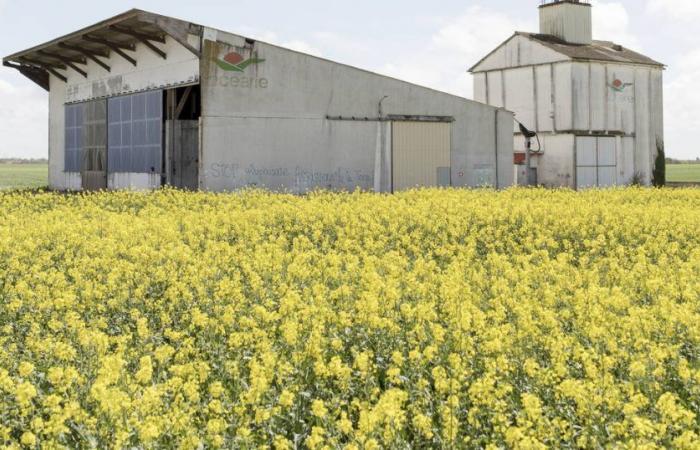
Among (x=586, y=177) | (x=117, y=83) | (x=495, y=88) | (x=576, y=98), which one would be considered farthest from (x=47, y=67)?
(x=586, y=177)

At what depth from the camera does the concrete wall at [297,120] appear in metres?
28.9

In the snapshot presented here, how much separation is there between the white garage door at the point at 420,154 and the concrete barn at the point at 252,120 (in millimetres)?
50

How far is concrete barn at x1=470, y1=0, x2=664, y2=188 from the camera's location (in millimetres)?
43000

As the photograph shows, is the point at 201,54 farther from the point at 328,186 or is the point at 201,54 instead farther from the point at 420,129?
the point at 420,129

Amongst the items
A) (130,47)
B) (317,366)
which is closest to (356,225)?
(317,366)

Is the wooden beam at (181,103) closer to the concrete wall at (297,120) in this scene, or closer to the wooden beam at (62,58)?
the concrete wall at (297,120)

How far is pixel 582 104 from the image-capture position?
43.0 meters

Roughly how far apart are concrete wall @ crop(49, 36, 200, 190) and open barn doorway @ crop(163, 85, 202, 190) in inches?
31.4

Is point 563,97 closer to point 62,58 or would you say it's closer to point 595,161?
point 595,161

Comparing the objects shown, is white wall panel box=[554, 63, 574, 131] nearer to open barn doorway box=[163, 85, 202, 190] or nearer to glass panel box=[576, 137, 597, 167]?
glass panel box=[576, 137, 597, 167]

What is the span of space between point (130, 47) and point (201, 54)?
600 centimetres

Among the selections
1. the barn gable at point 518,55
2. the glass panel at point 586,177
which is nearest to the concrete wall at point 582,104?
the barn gable at point 518,55

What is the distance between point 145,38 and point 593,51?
25.4 m

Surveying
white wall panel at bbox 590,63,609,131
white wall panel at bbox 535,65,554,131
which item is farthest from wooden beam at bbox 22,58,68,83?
white wall panel at bbox 590,63,609,131
